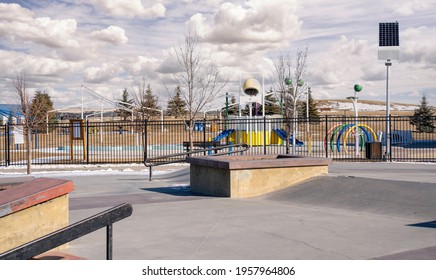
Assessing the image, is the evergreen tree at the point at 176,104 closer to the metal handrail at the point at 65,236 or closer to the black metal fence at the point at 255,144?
the black metal fence at the point at 255,144

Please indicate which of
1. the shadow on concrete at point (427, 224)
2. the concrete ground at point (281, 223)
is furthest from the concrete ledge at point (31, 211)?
the shadow on concrete at point (427, 224)

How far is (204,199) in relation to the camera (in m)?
10.3

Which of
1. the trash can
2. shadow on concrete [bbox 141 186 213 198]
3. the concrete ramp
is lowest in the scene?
shadow on concrete [bbox 141 186 213 198]

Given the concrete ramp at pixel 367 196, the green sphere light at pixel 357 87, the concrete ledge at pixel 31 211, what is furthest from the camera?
the green sphere light at pixel 357 87

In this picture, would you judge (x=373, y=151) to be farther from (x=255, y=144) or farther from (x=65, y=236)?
(x=65, y=236)

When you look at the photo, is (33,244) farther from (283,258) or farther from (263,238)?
(263,238)

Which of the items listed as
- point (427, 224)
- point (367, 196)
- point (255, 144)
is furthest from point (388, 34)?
point (427, 224)

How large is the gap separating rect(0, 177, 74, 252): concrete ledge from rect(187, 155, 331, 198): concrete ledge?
474 cm

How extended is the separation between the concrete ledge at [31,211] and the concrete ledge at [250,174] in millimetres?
4740

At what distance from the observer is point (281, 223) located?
743 cm

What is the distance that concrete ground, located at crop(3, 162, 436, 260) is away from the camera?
573cm

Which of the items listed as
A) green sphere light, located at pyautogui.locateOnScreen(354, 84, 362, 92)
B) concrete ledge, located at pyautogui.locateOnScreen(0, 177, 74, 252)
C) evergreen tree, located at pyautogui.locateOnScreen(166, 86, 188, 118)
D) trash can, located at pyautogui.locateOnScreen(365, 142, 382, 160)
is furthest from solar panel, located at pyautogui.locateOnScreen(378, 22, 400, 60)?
concrete ledge, located at pyautogui.locateOnScreen(0, 177, 74, 252)

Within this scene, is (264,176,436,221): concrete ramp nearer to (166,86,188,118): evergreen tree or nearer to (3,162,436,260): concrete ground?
(3,162,436,260): concrete ground

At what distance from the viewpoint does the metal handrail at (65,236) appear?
3296 mm
